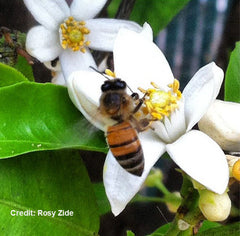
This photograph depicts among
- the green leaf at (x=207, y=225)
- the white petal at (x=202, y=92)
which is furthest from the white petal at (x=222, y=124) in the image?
the green leaf at (x=207, y=225)

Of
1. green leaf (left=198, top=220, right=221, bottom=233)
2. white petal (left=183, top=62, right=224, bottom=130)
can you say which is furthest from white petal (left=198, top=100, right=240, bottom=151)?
green leaf (left=198, top=220, right=221, bottom=233)

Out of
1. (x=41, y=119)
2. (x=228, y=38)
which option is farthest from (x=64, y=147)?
(x=228, y=38)

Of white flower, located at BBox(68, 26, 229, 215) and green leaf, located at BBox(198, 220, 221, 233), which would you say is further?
green leaf, located at BBox(198, 220, 221, 233)

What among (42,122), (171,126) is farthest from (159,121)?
(42,122)

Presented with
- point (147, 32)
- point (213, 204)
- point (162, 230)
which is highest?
point (147, 32)

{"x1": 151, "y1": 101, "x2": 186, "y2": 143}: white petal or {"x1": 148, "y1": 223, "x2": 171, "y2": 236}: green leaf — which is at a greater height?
{"x1": 151, "y1": 101, "x2": 186, "y2": 143}: white petal

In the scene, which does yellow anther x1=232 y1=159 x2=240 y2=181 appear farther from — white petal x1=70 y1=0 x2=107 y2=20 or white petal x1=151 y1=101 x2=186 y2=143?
white petal x1=70 y1=0 x2=107 y2=20

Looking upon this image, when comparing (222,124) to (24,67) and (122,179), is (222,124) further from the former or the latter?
(24,67)
